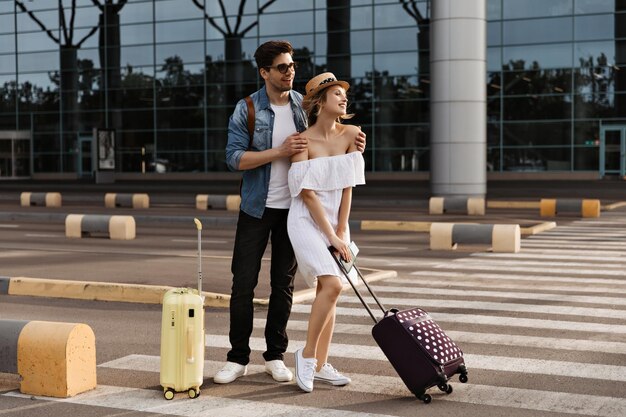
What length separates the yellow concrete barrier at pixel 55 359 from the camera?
596 cm

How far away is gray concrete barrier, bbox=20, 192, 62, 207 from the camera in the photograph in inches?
1200

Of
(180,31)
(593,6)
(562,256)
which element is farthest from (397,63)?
(562,256)

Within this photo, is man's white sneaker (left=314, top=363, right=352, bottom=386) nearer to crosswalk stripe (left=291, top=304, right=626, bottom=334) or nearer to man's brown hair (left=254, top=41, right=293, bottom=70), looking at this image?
man's brown hair (left=254, top=41, right=293, bottom=70)

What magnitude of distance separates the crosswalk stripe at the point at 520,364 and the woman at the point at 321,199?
119 centimetres

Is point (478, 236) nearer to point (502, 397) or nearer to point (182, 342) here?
point (502, 397)

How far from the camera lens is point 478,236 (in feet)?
51.5

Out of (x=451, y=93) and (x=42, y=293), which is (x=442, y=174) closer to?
(x=451, y=93)

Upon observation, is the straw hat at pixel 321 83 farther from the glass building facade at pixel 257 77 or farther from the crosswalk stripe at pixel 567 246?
the glass building facade at pixel 257 77

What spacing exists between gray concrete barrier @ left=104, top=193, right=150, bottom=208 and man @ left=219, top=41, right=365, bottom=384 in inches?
920

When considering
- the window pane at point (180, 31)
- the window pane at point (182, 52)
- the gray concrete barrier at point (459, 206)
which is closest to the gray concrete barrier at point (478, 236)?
the gray concrete barrier at point (459, 206)

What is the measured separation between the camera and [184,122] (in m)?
52.4

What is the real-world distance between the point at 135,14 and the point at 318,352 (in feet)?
162

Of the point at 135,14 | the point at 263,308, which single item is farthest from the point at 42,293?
the point at 135,14

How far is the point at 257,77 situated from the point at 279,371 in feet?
145
